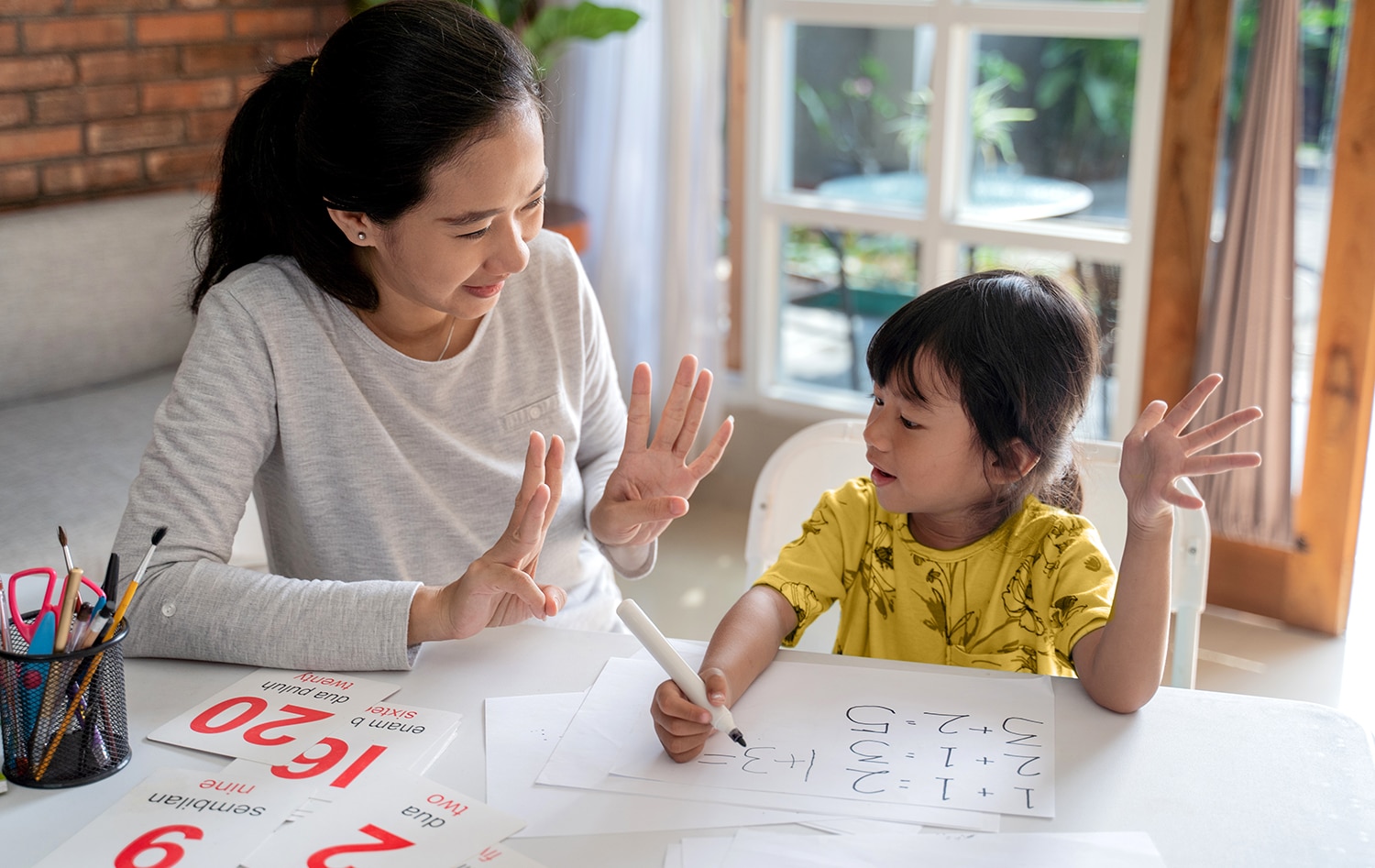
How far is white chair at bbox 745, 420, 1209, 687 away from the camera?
4.33 ft

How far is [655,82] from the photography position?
3.01 m

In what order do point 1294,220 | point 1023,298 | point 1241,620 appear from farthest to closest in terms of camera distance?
point 1241,620
point 1294,220
point 1023,298

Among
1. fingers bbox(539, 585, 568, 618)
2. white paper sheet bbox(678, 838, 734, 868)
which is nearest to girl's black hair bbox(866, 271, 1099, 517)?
fingers bbox(539, 585, 568, 618)

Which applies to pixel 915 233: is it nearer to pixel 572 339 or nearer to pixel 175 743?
pixel 572 339

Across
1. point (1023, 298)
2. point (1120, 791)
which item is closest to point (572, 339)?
point (1023, 298)

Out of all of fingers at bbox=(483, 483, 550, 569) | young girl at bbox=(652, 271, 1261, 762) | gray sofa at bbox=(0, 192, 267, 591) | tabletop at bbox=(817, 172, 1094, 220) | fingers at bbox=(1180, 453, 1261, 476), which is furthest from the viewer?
tabletop at bbox=(817, 172, 1094, 220)

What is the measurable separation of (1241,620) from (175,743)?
225 centimetres

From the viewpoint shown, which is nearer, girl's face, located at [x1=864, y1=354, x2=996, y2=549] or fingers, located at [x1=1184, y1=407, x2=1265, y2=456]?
fingers, located at [x1=1184, y1=407, x2=1265, y2=456]

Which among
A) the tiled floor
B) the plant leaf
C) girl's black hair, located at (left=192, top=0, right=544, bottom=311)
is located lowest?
the tiled floor

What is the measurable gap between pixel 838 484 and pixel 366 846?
0.79 metres

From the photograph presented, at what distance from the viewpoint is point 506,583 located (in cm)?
108

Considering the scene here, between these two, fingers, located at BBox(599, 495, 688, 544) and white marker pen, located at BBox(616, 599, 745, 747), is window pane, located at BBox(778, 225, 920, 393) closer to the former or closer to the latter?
fingers, located at BBox(599, 495, 688, 544)

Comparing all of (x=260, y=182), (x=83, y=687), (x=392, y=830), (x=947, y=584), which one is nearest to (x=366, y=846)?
(x=392, y=830)

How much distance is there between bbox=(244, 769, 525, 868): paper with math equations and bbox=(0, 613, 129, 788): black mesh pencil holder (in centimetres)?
18
